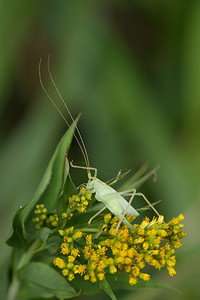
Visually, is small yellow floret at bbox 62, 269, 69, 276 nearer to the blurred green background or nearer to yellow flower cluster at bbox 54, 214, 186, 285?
yellow flower cluster at bbox 54, 214, 186, 285

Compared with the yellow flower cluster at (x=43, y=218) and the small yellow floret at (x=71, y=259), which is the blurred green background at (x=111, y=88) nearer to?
the yellow flower cluster at (x=43, y=218)

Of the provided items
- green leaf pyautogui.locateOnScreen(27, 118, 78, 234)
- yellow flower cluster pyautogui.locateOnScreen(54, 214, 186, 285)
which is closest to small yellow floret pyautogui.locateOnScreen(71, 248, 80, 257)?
yellow flower cluster pyautogui.locateOnScreen(54, 214, 186, 285)

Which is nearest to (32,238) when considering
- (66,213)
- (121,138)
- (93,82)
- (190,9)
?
(66,213)

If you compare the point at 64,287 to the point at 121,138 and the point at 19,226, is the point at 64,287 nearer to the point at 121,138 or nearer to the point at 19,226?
the point at 19,226

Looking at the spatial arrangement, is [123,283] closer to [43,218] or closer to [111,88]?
[43,218]

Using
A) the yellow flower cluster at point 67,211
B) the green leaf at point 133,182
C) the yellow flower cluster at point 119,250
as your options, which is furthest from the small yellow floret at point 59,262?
the green leaf at point 133,182

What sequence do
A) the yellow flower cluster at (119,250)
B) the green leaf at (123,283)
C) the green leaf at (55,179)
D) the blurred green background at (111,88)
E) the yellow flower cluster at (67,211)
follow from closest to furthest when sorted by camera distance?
the yellow flower cluster at (119,250) → the yellow flower cluster at (67,211) → the green leaf at (123,283) → the green leaf at (55,179) → the blurred green background at (111,88)

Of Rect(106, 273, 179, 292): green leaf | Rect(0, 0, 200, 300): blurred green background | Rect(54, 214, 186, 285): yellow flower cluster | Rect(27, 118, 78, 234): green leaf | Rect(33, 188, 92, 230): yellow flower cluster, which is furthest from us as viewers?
Rect(0, 0, 200, 300): blurred green background
